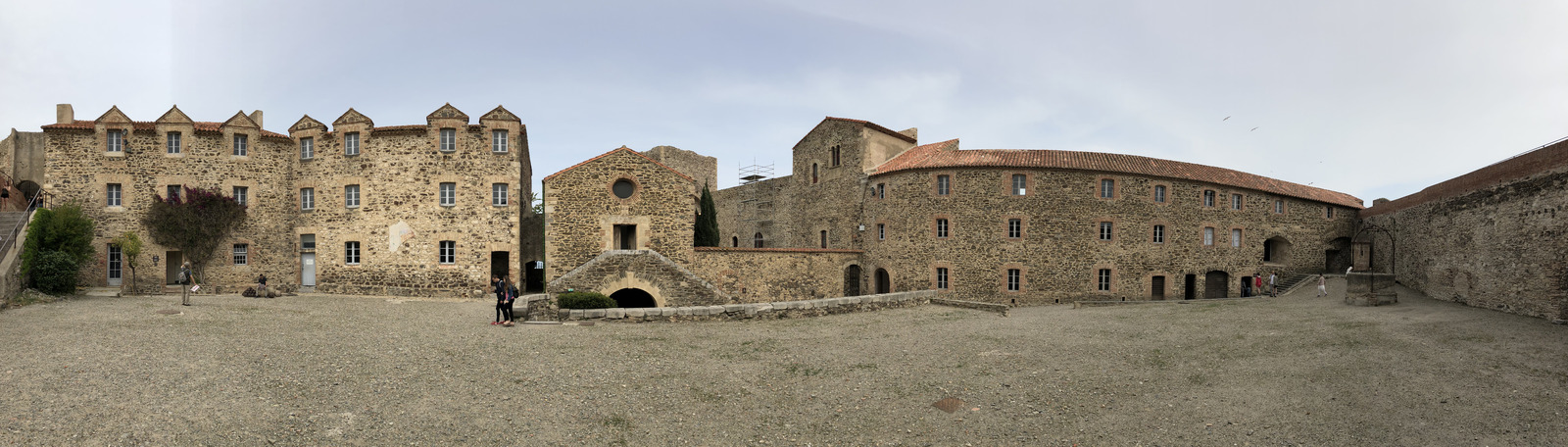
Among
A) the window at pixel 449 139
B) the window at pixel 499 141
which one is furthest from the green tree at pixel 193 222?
the window at pixel 499 141

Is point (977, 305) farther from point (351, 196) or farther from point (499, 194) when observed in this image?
point (351, 196)

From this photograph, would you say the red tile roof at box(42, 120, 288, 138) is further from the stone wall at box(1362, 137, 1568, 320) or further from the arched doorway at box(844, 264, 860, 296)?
the stone wall at box(1362, 137, 1568, 320)

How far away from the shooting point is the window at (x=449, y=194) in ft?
74.8

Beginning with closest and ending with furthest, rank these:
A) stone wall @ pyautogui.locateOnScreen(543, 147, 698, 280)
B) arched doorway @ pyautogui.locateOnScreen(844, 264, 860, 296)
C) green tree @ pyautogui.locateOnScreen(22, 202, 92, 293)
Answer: green tree @ pyautogui.locateOnScreen(22, 202, 92, 293), stone wall @ pyautogui.locateOnScreen(543, 147, 698, 280), arched doorway @ pyautogui.locateOnScreen(844, 264, 860, 296)

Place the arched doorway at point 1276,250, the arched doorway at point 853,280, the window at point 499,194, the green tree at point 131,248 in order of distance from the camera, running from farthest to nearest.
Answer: the arched doorway at point 1276,250
the arched doorway at point 853,280
the window at point 499,194
the green tree at point 131,248

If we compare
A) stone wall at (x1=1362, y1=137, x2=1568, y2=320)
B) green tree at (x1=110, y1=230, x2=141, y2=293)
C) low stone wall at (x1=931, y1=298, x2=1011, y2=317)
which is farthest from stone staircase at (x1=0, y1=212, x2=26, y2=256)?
stone wall at (x1=1362, y1=137, x2=1568, y2=320)

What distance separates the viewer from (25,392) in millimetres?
8312

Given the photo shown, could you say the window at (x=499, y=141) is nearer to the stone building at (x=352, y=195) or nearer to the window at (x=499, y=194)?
the stone building at (x=352, y=195)

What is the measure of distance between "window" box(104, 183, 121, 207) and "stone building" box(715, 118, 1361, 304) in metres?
27.1

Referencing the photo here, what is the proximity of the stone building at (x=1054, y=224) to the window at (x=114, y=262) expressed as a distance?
88.2 feet

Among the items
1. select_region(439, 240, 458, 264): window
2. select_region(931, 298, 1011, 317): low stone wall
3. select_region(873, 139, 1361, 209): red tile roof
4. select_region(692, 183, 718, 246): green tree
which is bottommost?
select_region(931, 298, 1011, 317): low stone wall

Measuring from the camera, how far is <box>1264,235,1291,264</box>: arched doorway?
29516 millimetres

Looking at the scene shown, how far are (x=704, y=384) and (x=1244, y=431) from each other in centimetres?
763

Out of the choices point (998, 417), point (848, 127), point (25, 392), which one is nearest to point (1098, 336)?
point (998, 417)
